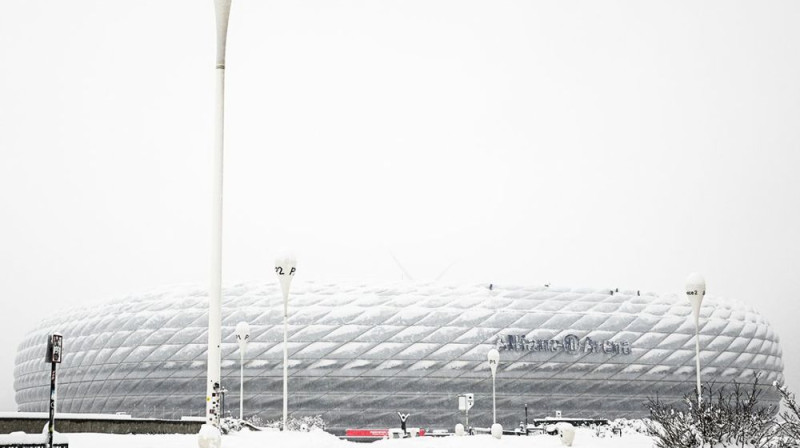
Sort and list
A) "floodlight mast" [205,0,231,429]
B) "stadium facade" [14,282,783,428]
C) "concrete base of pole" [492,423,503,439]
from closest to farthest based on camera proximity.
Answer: "floodlight mast" [205,0,231,429] → "concrete base of pole" [492,423,503,439] → "stadium facade" [14,282,783,428]

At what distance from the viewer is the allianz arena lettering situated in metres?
69.4

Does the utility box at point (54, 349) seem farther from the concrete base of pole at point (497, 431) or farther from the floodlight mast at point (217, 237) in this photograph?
the concrete base of pole at point (497, 431)

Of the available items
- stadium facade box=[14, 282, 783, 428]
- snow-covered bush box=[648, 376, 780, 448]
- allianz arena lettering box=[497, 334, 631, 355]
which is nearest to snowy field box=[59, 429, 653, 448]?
snow-covered bush box=[648, 376, 780, 448]

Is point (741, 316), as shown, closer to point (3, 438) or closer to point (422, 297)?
point (422, 297)

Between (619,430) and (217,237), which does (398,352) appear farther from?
(217,237)

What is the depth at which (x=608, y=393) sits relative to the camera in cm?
7125

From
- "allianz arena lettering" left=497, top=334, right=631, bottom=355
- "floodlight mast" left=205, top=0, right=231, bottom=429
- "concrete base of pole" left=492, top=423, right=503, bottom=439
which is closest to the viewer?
"floodlight mast" left=205, top=0, right=231, bottom=429

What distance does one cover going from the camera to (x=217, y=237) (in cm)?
1620

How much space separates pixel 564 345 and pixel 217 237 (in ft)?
188

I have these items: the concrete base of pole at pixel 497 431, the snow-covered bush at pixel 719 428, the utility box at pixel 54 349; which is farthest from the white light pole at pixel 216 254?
the concrete base of pole at pixel 497 431

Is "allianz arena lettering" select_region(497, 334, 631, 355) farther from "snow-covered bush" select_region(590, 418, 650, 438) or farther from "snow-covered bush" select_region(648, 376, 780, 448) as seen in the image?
"snow-covered bush" select_region(648, 376, 780, 448)

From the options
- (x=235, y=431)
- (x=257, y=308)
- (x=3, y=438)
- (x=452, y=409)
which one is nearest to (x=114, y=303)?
(x=257, y=308)

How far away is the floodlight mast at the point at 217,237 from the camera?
15742 mm

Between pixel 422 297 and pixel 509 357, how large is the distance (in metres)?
7.62
